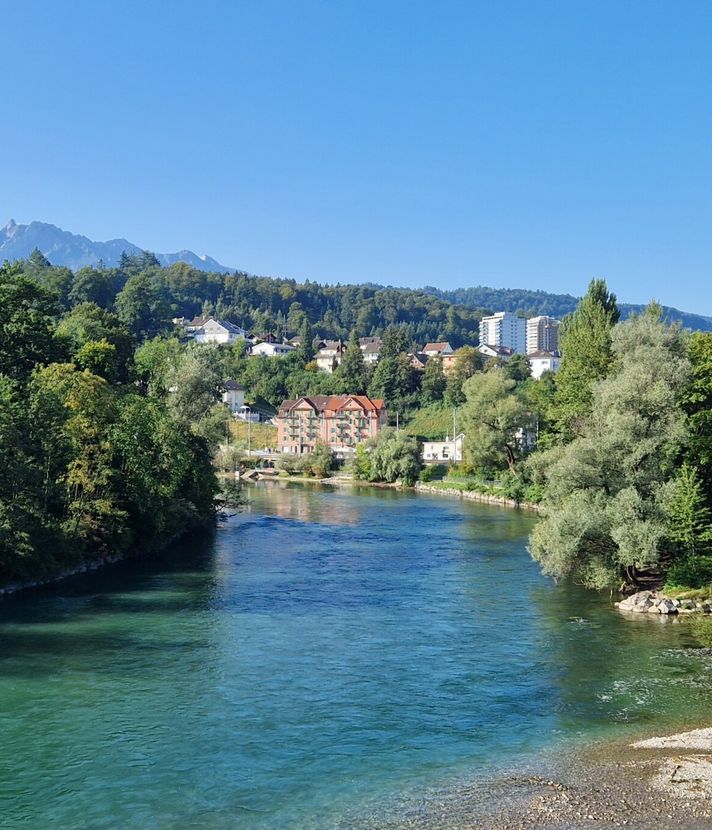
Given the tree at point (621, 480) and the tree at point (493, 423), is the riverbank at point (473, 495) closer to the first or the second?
the tree at point (493, 423)

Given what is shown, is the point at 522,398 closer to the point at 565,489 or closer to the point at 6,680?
the point at 565,489

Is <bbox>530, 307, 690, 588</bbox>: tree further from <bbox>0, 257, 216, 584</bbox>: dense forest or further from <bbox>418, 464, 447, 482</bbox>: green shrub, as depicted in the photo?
<bbox>418, 464, 447, 482</bbox>: green shrub

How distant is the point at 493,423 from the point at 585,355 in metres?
25.0

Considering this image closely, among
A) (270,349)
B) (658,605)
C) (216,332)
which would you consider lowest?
(658,605)

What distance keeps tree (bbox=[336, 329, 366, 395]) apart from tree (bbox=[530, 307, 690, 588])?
3836 inches

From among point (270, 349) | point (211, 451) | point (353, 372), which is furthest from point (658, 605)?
point (270, 349)

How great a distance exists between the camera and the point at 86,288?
150m

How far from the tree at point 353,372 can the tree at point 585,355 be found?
68.7 metres

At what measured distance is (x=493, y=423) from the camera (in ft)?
257

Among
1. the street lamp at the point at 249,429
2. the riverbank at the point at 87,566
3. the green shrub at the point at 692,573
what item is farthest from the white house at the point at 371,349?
the green shrub at the point at 692,573

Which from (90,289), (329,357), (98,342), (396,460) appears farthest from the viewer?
(329,357)

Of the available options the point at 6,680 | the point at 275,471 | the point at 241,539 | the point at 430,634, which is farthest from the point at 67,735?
the point at 275,471

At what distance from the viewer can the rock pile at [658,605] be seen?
3048 cm

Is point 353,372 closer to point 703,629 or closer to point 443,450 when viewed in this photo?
point 443,450
